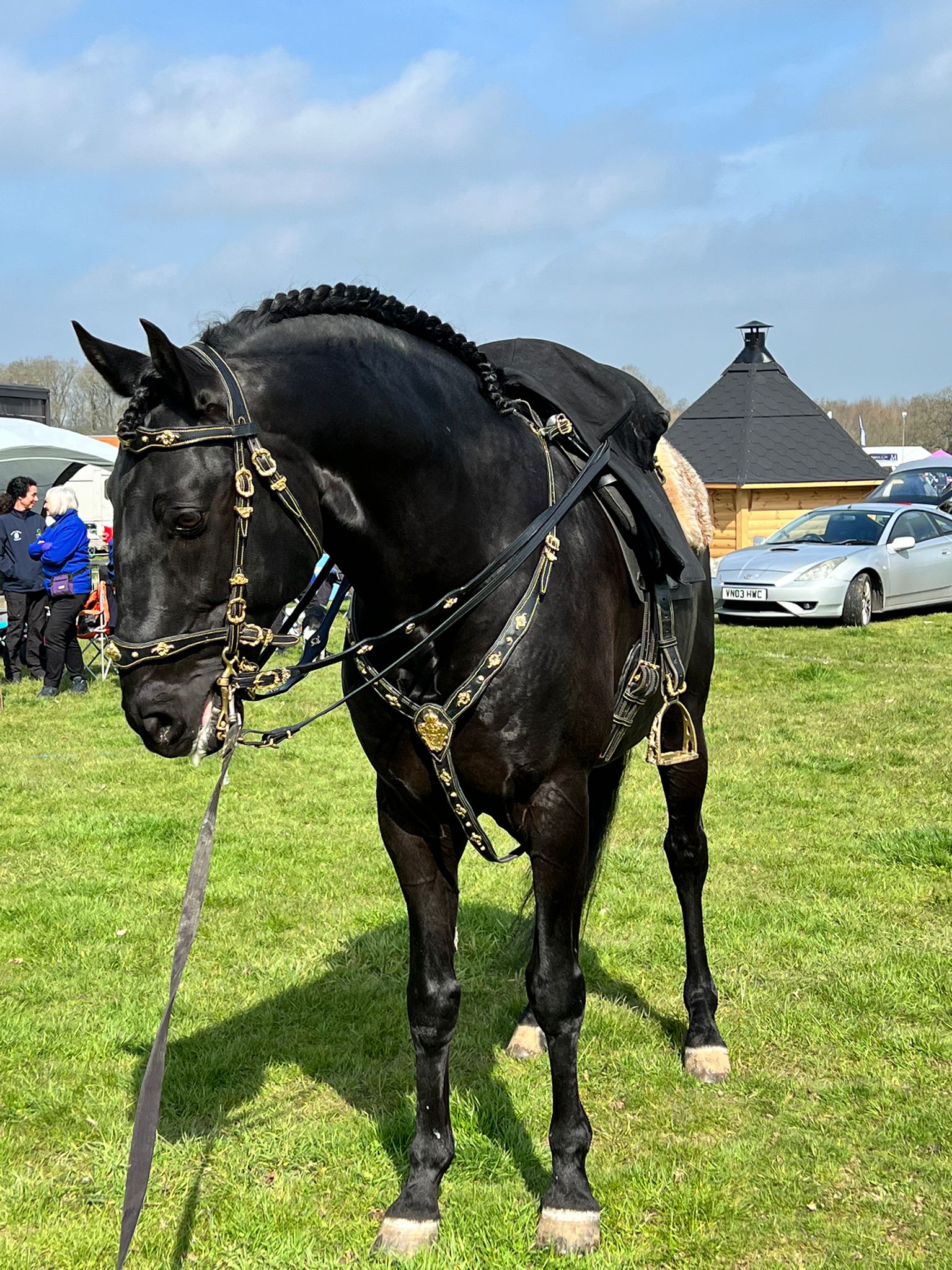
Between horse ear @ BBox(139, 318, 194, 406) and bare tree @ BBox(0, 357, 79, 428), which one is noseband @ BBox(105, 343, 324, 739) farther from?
bare tree @ BBox(0, 357, 79, 428)

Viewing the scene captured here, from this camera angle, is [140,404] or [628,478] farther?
[628,478]

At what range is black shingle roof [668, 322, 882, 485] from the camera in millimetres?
25125

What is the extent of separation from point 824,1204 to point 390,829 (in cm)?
176

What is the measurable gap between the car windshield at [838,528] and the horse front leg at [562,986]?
14865mm

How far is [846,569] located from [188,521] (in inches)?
593

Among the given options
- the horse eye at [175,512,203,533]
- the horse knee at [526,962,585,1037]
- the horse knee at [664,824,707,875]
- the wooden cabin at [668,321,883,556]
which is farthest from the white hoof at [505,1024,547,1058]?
the wooden cabin at [668,321,883,556]

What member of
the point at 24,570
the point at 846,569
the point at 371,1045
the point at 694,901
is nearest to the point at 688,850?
the point at 694,901

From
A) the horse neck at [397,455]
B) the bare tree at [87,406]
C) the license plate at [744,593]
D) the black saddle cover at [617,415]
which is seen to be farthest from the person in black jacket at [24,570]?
the bare tree at [87,406]

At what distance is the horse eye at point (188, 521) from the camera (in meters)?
2.63

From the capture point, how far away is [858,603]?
16469 mm

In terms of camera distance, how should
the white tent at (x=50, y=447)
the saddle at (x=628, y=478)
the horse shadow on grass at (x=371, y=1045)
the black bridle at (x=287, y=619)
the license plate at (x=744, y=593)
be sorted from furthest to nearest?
the white tent at (x=50, y=447) → the license plate at (x=744, y=593) → the horse shadow on grass at (x=371, y=1045) → the saddle at (x=628, y=478) → the black bridle at (x=287, y=619)

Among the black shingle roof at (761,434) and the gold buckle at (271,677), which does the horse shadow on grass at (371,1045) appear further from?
the black shingle roof at (761,434)

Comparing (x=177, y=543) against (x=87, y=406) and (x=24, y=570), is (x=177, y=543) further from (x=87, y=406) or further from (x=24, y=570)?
(x=87, y=406)

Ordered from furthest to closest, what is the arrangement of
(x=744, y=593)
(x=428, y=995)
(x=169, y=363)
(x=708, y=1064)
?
(x=744, y=593) < (x=708, y=1064) < (x=428, y=995) < (x=169, y=363)
